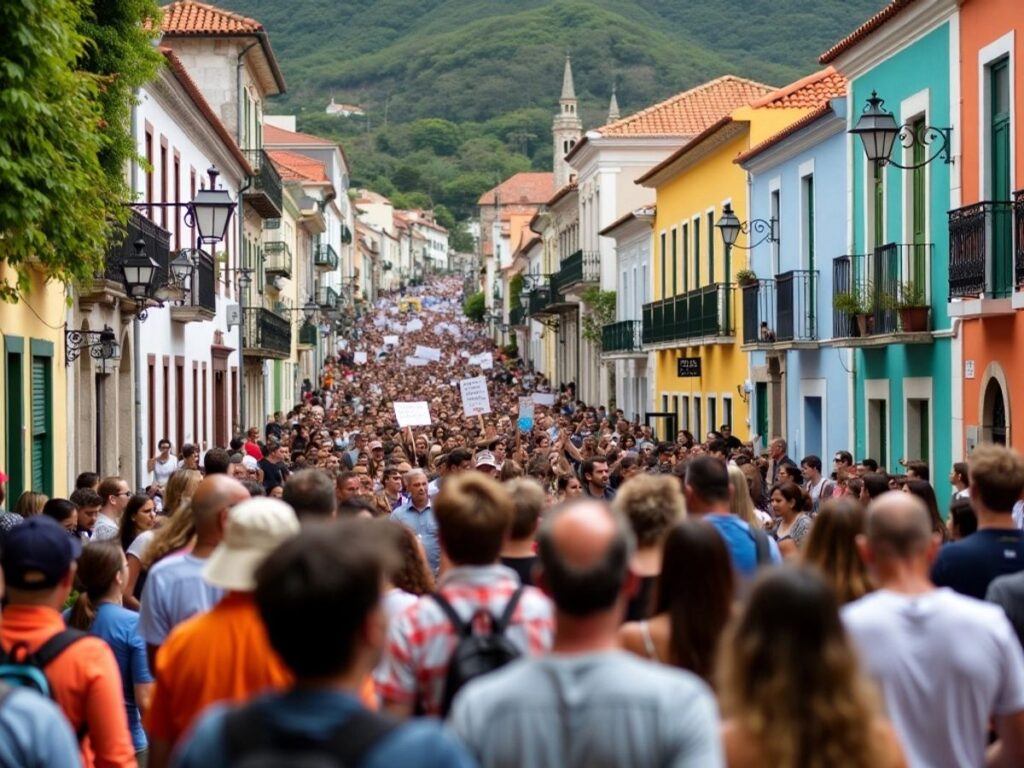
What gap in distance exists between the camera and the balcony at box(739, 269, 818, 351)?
26.0 meters

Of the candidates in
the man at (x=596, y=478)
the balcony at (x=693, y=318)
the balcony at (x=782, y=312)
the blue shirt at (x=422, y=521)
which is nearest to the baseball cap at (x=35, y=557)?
the blue shirt at (x=422, y=521)

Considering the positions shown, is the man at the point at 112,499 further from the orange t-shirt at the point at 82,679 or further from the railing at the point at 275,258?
the railing at the point at 275,258

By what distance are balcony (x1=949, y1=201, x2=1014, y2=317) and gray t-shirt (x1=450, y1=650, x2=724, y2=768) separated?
13216 millimetres

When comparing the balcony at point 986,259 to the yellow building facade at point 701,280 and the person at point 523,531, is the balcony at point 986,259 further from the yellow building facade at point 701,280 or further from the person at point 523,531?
the yellow building facade at point 701,280

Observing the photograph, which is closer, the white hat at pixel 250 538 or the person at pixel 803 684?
the person at pixel 803 684

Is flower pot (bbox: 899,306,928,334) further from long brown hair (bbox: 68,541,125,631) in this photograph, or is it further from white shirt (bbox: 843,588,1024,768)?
white shirt (bbox: 843,588,1024,768)

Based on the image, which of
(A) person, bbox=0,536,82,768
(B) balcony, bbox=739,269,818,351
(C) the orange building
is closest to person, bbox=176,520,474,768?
(A) person, bbox=0,536,82,768

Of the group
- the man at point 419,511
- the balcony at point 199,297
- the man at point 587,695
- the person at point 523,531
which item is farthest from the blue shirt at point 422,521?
the balcony at point 199,297

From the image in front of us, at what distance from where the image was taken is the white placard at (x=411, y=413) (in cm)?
2491

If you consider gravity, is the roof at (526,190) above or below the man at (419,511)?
above

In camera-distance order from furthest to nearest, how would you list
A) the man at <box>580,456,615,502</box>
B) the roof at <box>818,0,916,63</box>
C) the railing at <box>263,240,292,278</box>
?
the railing at <box>263,240,292,278</box>
the roof at <box>818,0,916,63</box>
the man at <box>580,456,615,502</box>

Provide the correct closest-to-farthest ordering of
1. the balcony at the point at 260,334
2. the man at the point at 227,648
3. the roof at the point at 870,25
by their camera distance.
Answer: the man at the point at 227,648
the roof at the point at 870,25
the balcony at the point at 260,334

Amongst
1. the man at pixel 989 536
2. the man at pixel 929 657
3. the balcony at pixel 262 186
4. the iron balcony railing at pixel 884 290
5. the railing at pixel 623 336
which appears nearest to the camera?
the man at pixel 929 657

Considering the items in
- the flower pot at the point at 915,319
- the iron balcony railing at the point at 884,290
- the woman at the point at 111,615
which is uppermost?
the iron balcony railing at the point at 884,290
